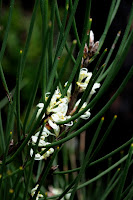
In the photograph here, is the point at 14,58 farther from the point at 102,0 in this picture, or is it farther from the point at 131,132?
the point at 131,132

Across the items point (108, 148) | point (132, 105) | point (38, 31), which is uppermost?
point (38, 31)

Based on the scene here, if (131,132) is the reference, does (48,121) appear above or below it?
above

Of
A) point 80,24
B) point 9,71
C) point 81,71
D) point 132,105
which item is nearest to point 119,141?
point 132,105

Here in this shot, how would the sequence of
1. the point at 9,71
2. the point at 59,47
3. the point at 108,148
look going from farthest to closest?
the point at 9,71, the point at 108,148, the point at 59,47

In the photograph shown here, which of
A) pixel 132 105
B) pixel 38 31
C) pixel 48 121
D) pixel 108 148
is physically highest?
pixel 48 121

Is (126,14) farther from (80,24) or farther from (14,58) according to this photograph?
(14,58)

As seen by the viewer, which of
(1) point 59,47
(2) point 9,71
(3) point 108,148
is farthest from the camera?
(2) point 9,71

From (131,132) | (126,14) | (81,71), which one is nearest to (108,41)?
(126,14)

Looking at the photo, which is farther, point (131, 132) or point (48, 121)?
point (131, 132)

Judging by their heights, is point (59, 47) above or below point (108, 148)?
above
